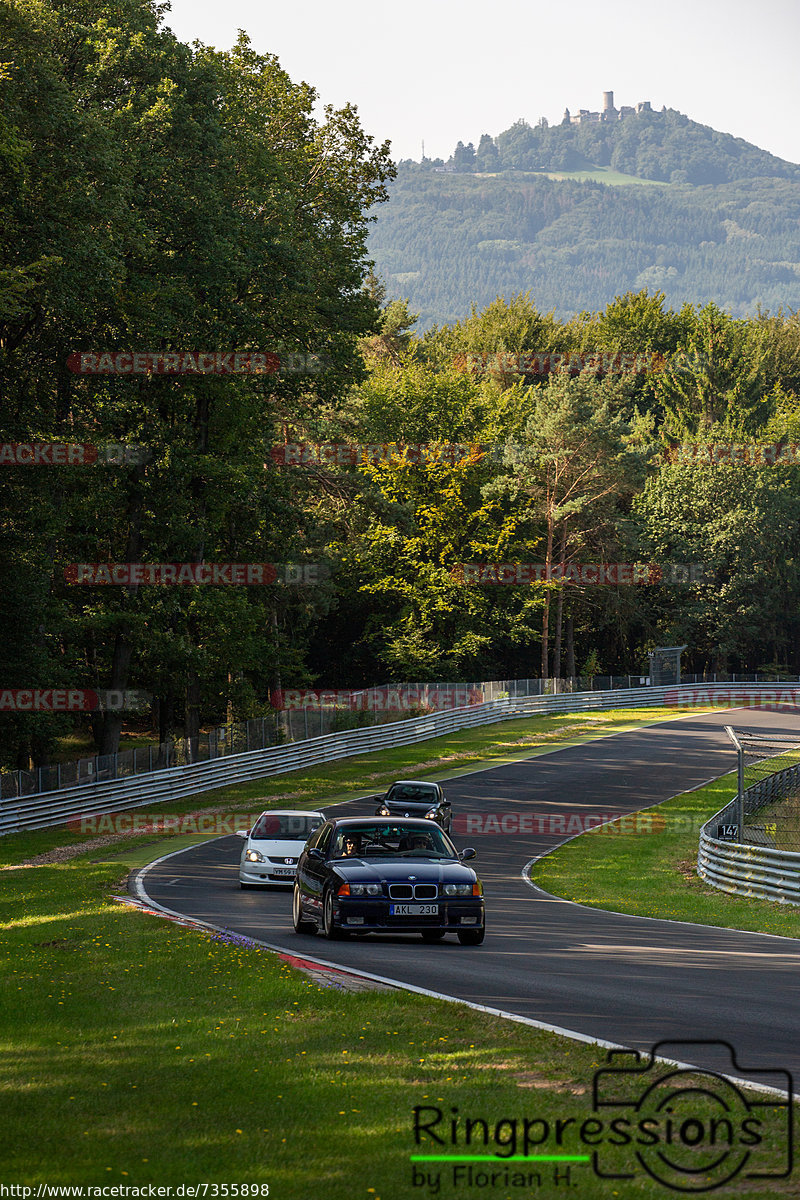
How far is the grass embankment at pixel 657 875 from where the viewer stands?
20.6 m

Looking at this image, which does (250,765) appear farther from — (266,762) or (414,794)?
(414,794)

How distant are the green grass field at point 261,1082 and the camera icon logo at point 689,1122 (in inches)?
3.1

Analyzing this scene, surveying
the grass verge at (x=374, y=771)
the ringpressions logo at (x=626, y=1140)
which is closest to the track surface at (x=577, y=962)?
the ringpressions logo at (x=626, y=1140)

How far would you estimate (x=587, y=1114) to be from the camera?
6.64 meters

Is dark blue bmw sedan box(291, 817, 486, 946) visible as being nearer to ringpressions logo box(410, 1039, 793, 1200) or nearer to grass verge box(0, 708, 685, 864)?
ringpressions logo box(410, 1039, 793, 1200)

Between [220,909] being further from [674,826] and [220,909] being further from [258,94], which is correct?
[258,94]

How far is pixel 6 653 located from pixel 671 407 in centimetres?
6979

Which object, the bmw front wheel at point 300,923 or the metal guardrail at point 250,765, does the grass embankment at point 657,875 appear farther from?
the metal guardrail at point 250,765

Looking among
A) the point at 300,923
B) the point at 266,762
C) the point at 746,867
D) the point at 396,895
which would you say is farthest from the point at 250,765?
the point at 396,895

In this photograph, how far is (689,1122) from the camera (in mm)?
6406

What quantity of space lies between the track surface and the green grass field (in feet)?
2.00

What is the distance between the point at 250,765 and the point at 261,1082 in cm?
3637

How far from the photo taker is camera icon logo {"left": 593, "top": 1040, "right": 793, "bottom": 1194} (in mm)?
5871

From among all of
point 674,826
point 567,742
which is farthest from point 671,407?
point 674,826
